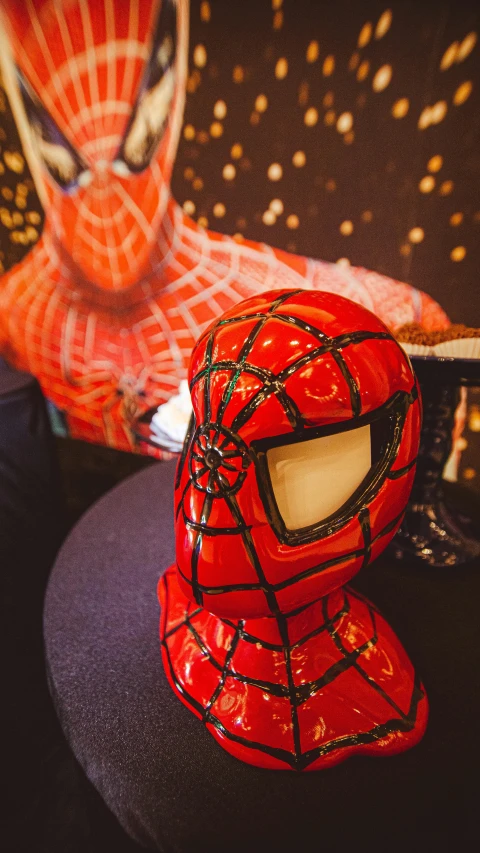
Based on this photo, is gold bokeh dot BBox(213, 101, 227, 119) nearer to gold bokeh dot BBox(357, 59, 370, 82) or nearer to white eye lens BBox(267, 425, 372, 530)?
gold bokeh dot BBox(357, 59, 370, 82)

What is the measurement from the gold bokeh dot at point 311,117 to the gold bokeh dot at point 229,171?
201mm

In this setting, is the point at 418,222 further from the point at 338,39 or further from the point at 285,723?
the point at 285,723

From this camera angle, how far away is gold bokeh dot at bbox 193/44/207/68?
982mm

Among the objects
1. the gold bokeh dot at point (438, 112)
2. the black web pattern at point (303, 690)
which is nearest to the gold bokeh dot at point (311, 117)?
the gold bokeh dot at point (438, 112)

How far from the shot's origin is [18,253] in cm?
158

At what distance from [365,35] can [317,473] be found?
0.91m

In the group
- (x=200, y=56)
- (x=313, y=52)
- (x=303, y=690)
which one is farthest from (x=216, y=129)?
(x=303, y=690)

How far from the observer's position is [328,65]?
2.87 feet

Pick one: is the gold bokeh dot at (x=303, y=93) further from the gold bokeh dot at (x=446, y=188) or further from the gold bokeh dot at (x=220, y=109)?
the gold bokeh dot at (x=446, y=188)

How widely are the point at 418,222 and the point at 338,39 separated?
377 mm

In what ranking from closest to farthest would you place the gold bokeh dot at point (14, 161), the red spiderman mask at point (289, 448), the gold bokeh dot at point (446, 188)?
the red spiderman mask at point (289, 448) < the gold bokeh dot at point (446, 188) < the gold bokeh dot at point (14, 161)

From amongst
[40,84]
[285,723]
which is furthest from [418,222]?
[40,84]

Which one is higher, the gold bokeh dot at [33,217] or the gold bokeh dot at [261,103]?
the gold bokeh dot at [261,103]

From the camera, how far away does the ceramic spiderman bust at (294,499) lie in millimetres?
379
